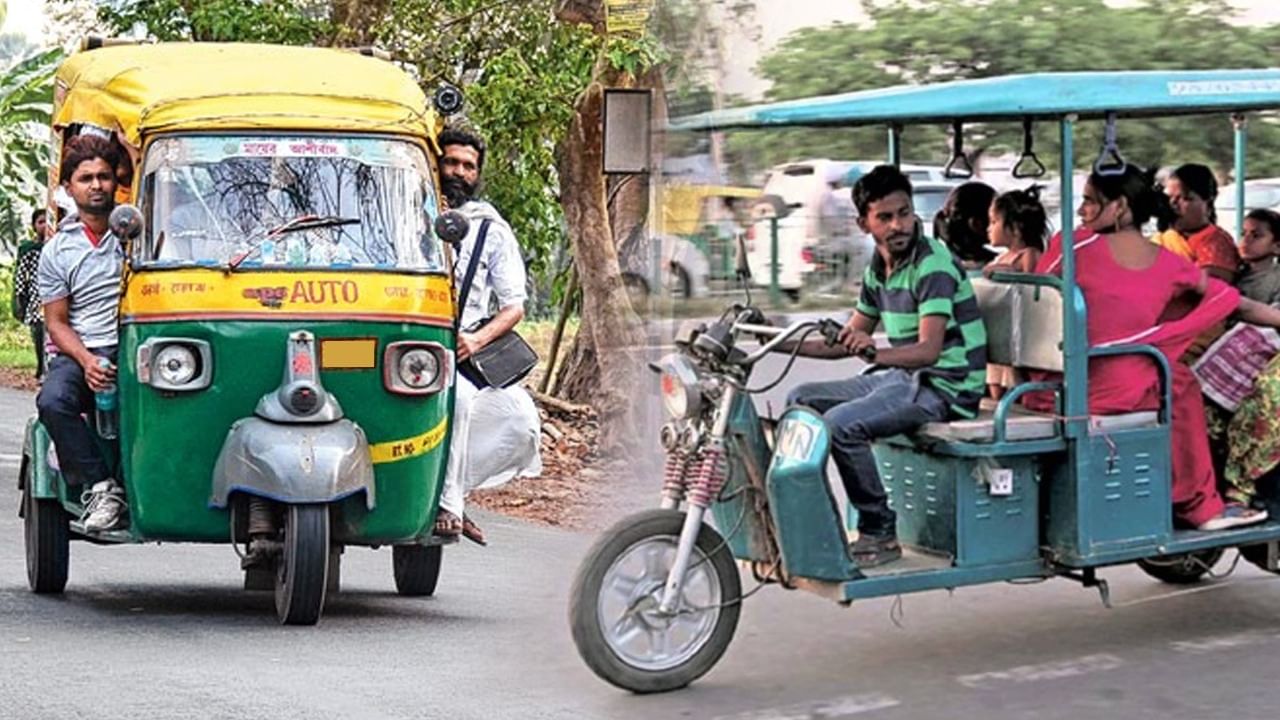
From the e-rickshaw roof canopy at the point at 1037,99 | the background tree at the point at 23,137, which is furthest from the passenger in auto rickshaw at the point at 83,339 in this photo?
the background tree at the point at 23,137

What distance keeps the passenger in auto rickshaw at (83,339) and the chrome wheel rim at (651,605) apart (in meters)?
2.91

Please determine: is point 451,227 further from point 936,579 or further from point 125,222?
point 936,579

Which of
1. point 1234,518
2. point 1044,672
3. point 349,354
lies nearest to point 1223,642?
point 1234,518

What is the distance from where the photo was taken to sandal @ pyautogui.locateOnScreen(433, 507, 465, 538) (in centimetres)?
880

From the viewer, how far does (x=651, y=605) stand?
252 inches

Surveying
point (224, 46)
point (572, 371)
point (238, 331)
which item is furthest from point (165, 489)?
point (572, 371)

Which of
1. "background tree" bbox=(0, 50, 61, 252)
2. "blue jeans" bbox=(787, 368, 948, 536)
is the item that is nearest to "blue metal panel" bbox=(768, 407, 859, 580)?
"blue jeans" bbox=(787, 368, 948, 536)

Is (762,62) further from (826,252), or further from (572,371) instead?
(572,371)

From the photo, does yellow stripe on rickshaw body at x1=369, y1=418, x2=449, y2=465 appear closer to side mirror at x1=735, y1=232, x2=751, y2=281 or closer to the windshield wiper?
the windshield wiper

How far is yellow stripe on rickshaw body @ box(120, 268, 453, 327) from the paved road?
1150 millimetres

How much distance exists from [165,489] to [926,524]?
3013 mm

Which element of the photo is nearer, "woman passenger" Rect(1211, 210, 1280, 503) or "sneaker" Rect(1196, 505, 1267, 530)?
"sneaker" Rect(1196, 505, 1267, 530)

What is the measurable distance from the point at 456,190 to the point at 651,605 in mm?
3238

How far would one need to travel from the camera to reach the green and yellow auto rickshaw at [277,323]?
323 inches
